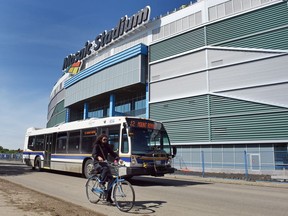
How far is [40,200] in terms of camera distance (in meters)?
7.32

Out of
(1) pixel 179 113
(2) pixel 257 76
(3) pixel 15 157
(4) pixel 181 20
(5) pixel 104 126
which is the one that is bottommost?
(3) pixel 15 157

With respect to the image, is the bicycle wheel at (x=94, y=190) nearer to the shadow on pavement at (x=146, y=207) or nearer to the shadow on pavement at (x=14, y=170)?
the shadow on pavement at (x=146, y=207)

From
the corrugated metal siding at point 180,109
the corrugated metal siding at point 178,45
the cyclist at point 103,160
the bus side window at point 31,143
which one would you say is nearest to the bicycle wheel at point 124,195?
the cyclist at point 103,160

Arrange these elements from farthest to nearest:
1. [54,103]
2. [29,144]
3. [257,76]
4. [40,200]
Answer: [54,103], [257,76], [29,144], [40,200]

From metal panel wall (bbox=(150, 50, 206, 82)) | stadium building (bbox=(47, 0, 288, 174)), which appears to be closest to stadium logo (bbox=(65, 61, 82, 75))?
stadium building (bbox=(47, 0, 288, 174))

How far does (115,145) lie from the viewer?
11992 mm

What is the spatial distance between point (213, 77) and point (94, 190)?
24.6 metres

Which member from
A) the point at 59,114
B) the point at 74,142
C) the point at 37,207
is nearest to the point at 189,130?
the point at 74,142

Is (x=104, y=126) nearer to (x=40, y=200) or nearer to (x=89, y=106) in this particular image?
(x=40, y=200)

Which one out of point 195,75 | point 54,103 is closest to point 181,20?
point 195,75

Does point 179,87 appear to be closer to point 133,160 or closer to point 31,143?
point 31,143

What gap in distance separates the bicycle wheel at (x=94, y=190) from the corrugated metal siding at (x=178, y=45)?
2635 centimetres

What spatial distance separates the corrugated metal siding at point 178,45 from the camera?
31547 mm

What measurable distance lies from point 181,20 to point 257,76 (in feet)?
38.8
